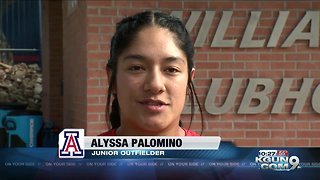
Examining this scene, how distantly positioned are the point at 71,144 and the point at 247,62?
297cm

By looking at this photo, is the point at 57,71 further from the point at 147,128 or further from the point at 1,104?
the point at 147,128

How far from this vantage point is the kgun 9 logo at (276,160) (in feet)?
5.11

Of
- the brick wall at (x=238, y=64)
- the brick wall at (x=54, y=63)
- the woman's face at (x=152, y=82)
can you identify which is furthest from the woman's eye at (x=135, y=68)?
the brick wall at (x=54, y=63)

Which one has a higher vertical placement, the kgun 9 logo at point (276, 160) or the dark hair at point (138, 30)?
the dark hair at point (138, 30)

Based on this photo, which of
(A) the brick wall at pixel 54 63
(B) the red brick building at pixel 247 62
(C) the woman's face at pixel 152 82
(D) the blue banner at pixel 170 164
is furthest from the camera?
(A) the brick wall at pixel 54 63

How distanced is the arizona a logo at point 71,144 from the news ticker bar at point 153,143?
0.02 metres

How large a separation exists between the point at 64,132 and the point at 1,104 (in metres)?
5.75

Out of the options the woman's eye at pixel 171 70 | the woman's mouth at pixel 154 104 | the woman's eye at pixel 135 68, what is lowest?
the woman's mouth at pixel 154 104

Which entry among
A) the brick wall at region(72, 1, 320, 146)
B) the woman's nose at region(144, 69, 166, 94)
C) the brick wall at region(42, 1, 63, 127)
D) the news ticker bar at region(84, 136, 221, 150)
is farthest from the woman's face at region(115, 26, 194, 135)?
the brick wall at region(42, 1, 63, 127)

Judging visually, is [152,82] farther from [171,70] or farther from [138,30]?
[138,30]

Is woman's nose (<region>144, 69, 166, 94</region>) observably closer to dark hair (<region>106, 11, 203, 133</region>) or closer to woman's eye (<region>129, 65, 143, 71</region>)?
woman's eye (<region>129, 65, 143, 71</region>)

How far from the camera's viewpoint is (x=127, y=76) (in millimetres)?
1656

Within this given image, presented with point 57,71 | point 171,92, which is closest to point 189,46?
point 171,92

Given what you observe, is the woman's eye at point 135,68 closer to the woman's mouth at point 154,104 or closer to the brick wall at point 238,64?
the woman's mouth at point 154,104
